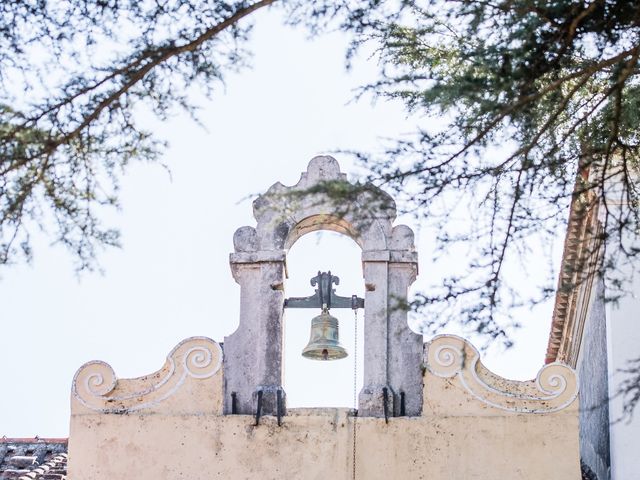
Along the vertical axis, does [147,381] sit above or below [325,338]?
below

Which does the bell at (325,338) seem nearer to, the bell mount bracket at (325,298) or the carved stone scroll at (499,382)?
the bell mount bracket at (325,298)

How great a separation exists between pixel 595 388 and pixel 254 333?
3191 mm

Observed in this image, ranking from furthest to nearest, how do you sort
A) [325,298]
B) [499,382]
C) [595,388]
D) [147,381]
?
1. [595,388]
2. [325,298]
3. [147,381]
4. [499,382]

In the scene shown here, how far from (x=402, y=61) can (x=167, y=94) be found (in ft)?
5.58

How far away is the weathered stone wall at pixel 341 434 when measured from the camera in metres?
13.5

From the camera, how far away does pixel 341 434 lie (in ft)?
44.6

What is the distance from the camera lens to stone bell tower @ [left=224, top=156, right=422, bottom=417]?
13680 mm

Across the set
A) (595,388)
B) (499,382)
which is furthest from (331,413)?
(595,388)

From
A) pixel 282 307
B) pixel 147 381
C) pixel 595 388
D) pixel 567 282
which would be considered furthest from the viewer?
pixel 595 388

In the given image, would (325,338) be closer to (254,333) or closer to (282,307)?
(282,307)

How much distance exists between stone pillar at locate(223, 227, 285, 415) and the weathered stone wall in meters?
0.13

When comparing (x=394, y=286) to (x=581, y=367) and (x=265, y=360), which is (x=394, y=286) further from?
(x=581, y=367)

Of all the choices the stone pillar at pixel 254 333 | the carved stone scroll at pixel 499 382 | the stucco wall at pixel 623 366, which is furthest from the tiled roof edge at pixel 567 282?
the stone pillar at pixel 254 333

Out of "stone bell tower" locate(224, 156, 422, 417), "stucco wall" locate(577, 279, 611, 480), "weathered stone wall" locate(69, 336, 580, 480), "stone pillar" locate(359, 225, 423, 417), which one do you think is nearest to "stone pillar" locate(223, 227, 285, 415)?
"stone bell tower" locate(224, 156, 422, 417)
